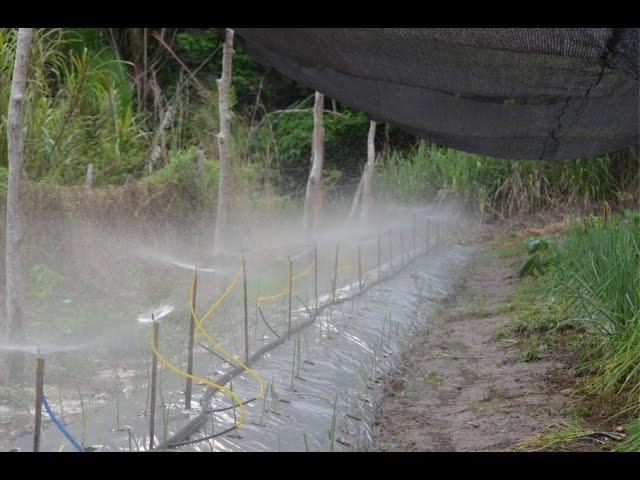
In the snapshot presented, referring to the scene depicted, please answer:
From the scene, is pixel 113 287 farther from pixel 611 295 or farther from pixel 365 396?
pixel 611 295

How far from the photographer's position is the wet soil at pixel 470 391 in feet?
13.1

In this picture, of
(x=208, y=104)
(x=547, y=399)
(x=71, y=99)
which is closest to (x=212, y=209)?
(x=71, y=99)

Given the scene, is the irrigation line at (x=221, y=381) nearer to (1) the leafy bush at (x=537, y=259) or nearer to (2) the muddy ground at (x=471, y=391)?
(2) the muddy ground at (x=471, y=391)

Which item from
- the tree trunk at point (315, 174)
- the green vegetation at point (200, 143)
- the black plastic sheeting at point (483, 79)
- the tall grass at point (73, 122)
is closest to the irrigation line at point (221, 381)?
the black plastic sheeting at point (483, 79)

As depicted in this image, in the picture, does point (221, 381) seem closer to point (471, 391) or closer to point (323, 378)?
point (323, 378)

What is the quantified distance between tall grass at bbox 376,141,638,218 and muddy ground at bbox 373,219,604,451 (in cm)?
556

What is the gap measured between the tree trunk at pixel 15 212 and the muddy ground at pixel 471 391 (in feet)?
6.90

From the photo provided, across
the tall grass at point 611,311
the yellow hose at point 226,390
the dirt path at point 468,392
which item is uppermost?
the tall grass at point 611,311

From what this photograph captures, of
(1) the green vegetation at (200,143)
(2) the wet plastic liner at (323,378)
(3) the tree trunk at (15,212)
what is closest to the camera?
(2) the wet plastic liner at (323,378)

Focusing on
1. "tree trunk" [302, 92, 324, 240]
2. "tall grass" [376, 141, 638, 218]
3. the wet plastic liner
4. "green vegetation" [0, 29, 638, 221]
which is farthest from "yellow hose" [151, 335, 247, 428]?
"tall grass" [376, 141, 638, 218]

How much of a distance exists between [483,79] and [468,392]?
6.39 ft

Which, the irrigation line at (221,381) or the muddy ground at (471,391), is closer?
the irrigation line at (221,381)

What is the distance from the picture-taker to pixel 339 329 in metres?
5.79
